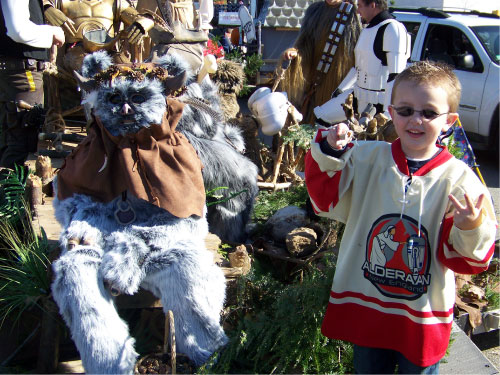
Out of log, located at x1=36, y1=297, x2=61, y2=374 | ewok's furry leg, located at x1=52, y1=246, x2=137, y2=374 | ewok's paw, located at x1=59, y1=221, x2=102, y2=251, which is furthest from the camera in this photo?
log, located at x1=36, y1=297, x2=61, y2=374

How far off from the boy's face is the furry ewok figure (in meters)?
1.23

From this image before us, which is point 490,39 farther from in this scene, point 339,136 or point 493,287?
point 339,136

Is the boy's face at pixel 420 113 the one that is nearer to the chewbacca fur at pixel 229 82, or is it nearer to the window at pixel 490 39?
the chewbacca fur at pixel 229 82

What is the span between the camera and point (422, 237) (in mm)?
2035

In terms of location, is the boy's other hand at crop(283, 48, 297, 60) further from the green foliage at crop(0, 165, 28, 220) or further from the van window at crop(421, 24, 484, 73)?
the van window at crop(421, 24, 484, 73)

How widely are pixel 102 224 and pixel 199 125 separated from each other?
114cm

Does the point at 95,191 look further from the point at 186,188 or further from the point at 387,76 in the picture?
the point at 387,76

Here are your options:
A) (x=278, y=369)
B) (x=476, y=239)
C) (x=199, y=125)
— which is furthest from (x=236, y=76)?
(x=476, y=239)

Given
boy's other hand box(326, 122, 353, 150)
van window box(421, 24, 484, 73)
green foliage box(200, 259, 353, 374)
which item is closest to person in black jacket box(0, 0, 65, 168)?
green foliage box(200, 259, 353, 374)

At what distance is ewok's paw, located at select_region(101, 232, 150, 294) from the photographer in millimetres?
2678

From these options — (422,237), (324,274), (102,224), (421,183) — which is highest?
(421,183)

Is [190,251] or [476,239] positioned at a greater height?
[476,239]

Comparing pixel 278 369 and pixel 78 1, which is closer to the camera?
pixel 278 369

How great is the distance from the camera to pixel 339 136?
1.95 meters
